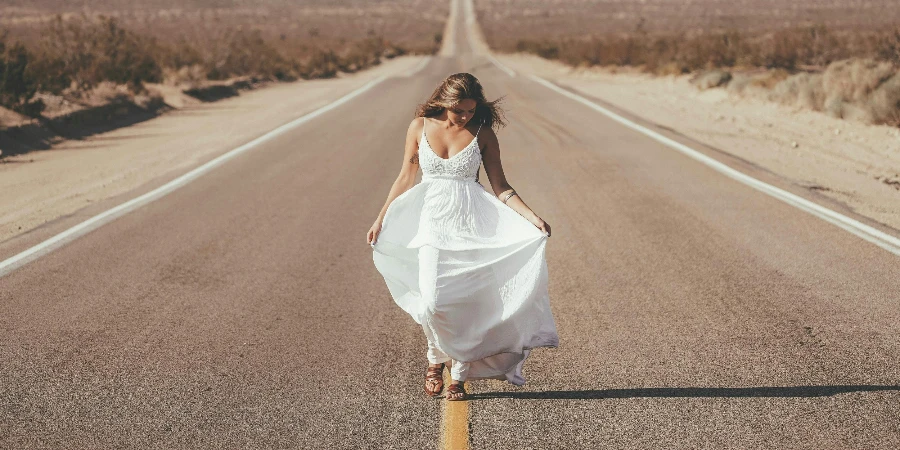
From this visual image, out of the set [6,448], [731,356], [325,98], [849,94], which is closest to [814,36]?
[849,94]

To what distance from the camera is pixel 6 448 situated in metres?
4.18

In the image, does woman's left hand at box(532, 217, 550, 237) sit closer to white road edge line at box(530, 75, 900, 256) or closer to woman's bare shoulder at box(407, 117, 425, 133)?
woman's bare shoulder at box(407, 117, 425, 133)

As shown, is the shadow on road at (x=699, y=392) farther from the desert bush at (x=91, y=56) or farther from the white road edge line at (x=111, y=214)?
the desert bush at (x=91, y=56)

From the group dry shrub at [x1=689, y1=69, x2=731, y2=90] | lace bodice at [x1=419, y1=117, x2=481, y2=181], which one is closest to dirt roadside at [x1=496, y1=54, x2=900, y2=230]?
dry shrub at [x1=689, y1=69, x2=731, y2=90]

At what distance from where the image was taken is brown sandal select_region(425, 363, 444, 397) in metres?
4.83

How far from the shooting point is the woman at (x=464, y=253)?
15.2ft

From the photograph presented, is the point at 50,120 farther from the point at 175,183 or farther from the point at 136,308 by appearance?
the point at 136,308

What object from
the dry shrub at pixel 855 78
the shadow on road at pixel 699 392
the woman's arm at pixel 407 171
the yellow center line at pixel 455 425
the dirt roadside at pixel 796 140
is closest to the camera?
the yellow center line at pixel 455 425

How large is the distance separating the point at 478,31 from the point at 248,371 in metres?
108

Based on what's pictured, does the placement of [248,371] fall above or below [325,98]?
above

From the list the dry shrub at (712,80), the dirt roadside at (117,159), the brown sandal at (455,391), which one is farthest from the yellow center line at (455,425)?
the dry shrub at (712,80)

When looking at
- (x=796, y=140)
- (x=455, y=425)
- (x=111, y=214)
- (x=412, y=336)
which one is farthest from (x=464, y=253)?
(x=796, y=140)

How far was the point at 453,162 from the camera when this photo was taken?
185 inches

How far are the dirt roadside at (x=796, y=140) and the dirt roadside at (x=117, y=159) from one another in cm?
812
